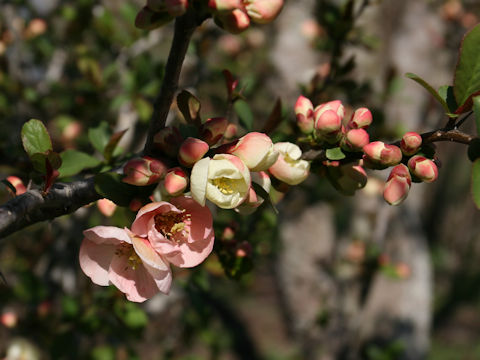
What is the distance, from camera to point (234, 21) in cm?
53

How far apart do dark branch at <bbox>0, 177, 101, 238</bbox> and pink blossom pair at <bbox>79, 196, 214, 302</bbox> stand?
53 millimetres

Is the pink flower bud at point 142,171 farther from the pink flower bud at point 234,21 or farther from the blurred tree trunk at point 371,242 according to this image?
the blurred tree trunk at point 371,242

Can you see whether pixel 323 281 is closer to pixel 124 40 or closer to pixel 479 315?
pixel 124 40

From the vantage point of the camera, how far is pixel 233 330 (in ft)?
14.9

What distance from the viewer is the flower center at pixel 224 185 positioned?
0.60 m

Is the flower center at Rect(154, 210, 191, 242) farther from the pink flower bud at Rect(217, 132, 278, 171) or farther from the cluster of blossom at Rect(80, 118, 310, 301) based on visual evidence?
the pink flower bud at Rect(217, 132, 278, 171)

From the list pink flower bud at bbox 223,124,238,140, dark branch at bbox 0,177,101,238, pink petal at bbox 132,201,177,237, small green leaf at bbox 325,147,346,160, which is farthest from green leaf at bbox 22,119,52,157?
small green leaf at bbox 325,147,346,160

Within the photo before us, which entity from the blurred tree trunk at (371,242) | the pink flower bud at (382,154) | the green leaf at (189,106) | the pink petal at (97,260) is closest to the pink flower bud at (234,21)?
the green leaf at (189,106)

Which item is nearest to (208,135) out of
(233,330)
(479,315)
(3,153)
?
(3,153)

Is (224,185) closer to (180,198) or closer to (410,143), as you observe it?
(180,198)

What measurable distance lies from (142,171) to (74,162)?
271 millimetres

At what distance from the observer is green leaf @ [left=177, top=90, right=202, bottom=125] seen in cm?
65

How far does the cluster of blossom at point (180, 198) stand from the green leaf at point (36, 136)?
0.49 ft

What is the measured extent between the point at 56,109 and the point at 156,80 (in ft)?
2.28
